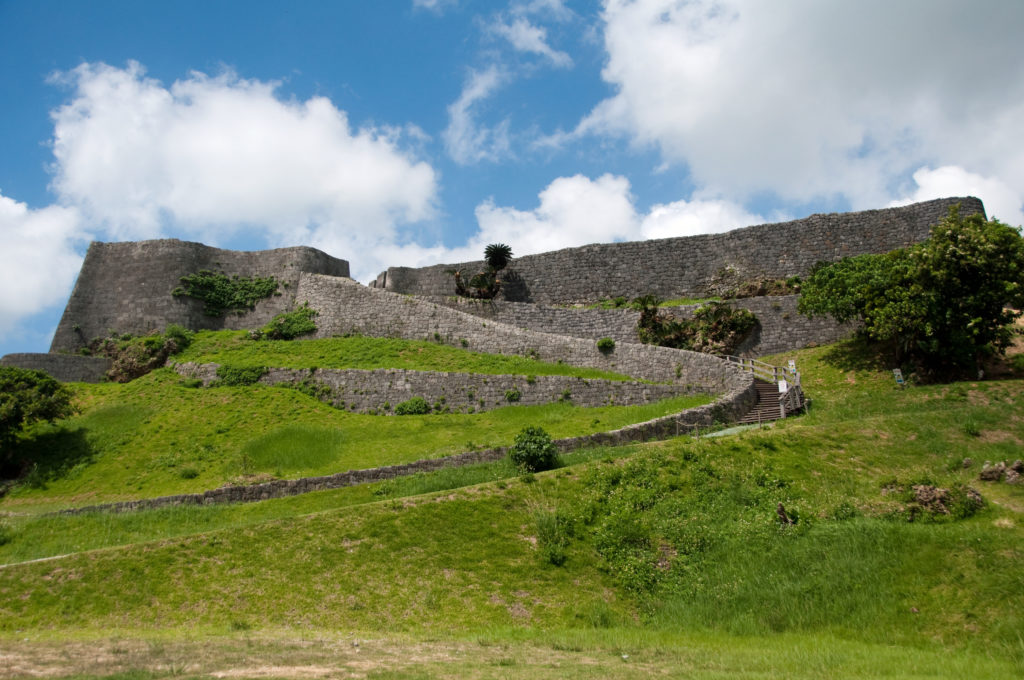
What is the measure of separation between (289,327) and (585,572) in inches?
1106

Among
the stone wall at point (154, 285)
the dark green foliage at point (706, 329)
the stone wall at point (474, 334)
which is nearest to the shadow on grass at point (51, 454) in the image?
the stone wall at point (154, 285)

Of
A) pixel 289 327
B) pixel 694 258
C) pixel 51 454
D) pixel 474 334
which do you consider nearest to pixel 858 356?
pixel 694 258

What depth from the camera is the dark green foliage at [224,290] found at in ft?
134

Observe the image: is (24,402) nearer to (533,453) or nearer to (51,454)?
(51,454)

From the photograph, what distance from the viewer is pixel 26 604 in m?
12.4

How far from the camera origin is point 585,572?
13820mm

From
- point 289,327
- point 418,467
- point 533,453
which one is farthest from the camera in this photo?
point 289,327

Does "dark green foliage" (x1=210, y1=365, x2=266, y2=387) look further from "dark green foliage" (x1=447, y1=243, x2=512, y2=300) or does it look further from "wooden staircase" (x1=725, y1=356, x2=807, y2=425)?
"wooden staircase" (x1=725, y1=356, x2=807, y2=425)

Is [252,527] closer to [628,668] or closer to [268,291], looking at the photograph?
[628,668]

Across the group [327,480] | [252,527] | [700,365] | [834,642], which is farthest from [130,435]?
[834,642]

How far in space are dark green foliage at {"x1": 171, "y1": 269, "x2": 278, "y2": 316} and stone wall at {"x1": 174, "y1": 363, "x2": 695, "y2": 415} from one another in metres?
12.3

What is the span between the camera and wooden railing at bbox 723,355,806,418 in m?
23.8

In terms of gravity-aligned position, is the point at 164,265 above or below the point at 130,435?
above

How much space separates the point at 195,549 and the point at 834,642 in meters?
11.2
